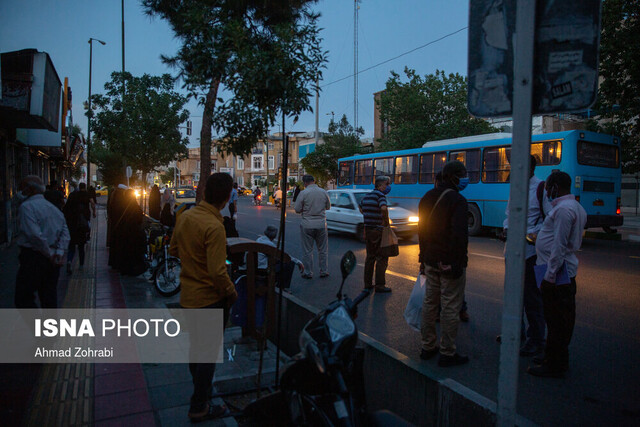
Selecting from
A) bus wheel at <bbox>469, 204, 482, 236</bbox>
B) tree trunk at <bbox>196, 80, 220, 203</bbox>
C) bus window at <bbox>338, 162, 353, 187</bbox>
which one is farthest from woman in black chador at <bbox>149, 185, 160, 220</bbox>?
bus window at <bbox>338, 162, 353, 187</bbox>

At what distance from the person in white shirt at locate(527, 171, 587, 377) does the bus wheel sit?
38.2 feet

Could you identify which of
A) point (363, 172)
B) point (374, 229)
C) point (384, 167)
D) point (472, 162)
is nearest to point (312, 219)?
point (374, 229)

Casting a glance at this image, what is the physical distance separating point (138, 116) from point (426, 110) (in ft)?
57.8

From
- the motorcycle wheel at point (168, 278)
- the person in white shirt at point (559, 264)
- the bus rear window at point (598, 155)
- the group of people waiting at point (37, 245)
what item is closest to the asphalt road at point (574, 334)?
the person in white shirt at point (559, 264)

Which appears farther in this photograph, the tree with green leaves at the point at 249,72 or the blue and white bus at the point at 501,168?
the blue and white bus at the point at 501,168

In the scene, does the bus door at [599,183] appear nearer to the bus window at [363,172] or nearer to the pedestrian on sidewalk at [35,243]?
the bus window at [363,172]

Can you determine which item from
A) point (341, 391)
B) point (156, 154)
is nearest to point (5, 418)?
point (341, 391)

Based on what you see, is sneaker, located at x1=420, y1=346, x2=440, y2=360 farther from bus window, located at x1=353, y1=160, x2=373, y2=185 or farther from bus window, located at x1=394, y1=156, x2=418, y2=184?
bus window, located at x1=353, y1=160, x2=373, y2=185

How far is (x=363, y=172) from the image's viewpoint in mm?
20766

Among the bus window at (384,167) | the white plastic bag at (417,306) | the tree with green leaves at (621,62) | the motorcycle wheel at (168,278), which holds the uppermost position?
the tree with green leaves at (621,62)

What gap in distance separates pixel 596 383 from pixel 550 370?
0.36 metres

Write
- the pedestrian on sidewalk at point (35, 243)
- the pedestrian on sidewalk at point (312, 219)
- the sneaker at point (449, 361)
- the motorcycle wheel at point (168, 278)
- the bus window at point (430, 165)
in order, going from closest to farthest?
the sneaker at point (449, 361)
the pedestrian on sidewalk at point (35, 243)
the motorcycle wheel at point (168, 278)
the pedestrian on sidewalk at point (312, 219)
the bus window at point (430, 165)

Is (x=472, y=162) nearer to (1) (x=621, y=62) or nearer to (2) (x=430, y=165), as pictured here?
(2) (x=430, y=165)

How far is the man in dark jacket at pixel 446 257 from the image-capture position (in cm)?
393
